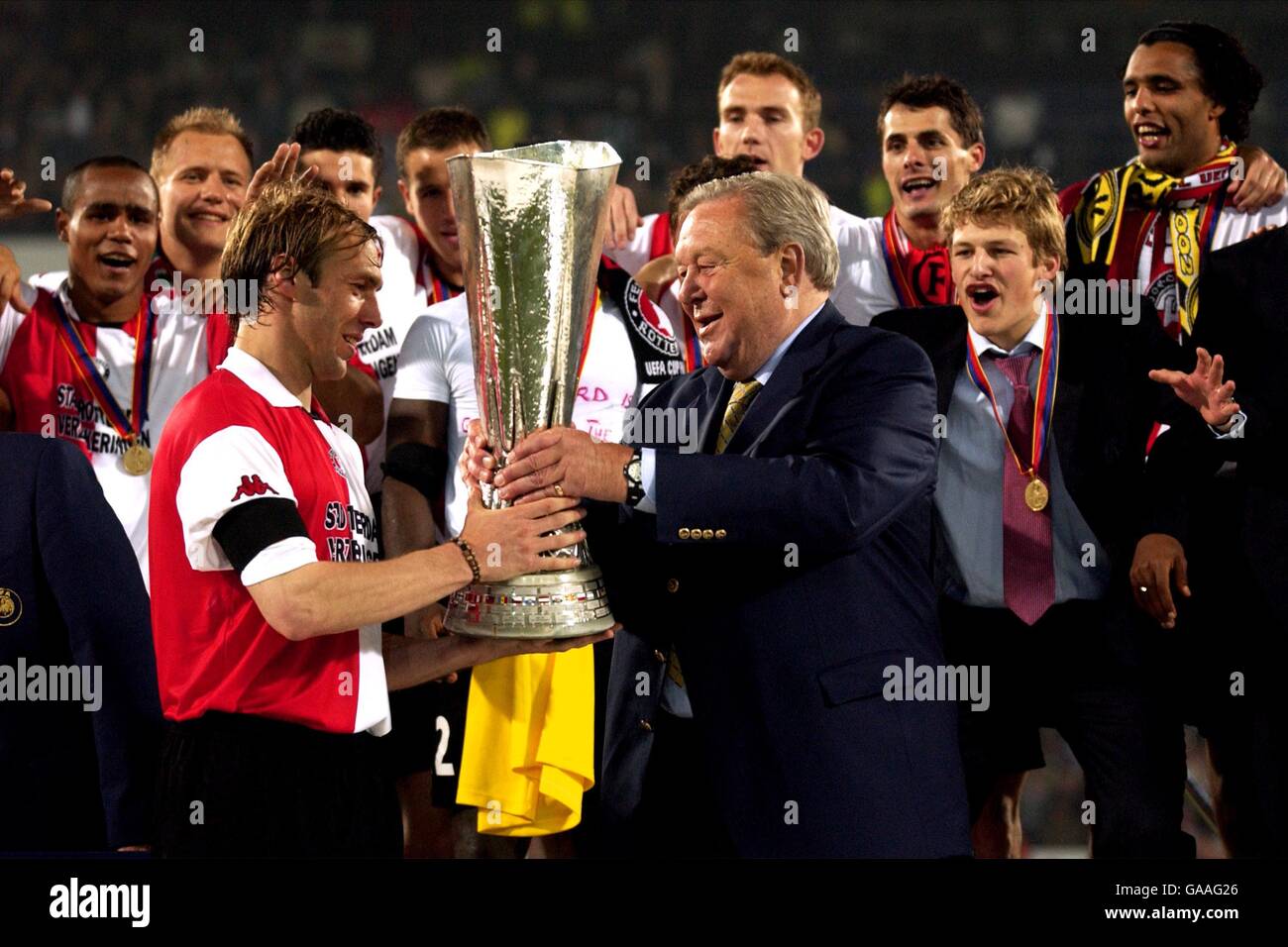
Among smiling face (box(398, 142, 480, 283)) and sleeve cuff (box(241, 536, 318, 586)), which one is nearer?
sleeve cuff (box(241, 536, 318, 586))

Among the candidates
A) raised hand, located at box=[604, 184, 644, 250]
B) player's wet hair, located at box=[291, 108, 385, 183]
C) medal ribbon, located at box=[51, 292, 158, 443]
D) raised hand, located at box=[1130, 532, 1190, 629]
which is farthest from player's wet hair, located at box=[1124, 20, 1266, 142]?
medal ribbon, located at box=[51, 292, 158, 443]

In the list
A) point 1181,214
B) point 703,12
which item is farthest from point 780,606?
point 703,12

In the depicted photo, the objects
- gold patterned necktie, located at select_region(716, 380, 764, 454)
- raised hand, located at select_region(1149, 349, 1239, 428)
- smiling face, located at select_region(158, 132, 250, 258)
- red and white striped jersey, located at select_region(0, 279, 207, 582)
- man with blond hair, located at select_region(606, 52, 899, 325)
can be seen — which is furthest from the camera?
man with blond hair, located at select_region(606, 52, 899, 325)

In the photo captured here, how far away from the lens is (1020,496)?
9.84 ft

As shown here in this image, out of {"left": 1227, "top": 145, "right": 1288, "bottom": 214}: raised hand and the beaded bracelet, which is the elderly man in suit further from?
{"left": 1227, "top": 145, "right": 1288, "bottom": 214}: raised hand

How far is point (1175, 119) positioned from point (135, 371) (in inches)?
100

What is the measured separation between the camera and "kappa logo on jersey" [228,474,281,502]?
213 cm

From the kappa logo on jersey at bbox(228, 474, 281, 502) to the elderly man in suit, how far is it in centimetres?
35

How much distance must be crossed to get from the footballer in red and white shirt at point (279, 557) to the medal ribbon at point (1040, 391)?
1.08 m

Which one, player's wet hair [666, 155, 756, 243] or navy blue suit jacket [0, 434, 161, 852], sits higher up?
player's wet hair [666, 155, 756, 243]

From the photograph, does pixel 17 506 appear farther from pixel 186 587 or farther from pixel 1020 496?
pixel 1020 496

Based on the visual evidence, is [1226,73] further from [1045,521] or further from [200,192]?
[200,192]

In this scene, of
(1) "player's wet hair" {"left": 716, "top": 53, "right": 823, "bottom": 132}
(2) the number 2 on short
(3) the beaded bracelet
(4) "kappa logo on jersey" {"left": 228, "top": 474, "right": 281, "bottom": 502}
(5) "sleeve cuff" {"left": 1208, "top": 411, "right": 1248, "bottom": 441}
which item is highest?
(1) "player's wet hair" {"left": 716, "top": 53, "right": 823, "bottom": 132}

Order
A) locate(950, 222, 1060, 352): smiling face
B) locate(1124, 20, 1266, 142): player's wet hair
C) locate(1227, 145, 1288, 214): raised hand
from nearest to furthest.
Answer: 1. locate(950, 222, 1060, 352): smiling face
2. locate(1227, 145, 1288, 214): raised hand
3. locate(1124, 20, 1266, 142): player's wet hair
